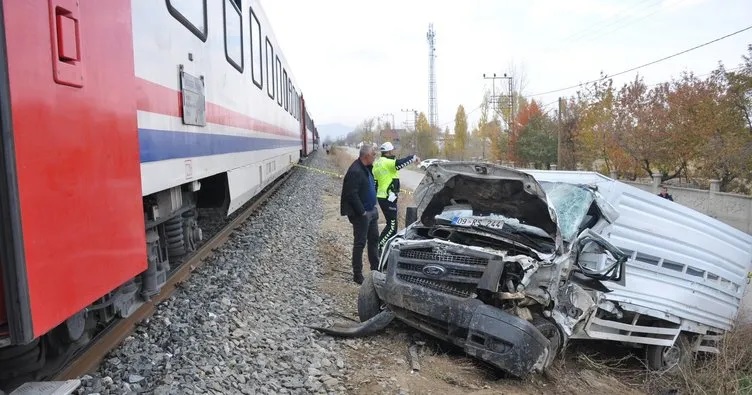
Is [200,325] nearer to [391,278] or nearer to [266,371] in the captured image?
[266,371]

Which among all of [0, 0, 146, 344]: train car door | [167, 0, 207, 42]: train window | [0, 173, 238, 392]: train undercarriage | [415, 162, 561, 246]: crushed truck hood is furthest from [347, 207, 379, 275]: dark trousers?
[0, 0, 146, 344]: train car door

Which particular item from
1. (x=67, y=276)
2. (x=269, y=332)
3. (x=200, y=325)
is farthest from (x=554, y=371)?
(x=67, y=276)

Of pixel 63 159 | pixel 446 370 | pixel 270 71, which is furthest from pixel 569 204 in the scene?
pixel 270 71

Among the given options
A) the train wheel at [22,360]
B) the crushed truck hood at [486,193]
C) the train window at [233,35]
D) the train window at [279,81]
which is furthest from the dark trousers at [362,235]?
the train window at [279,81]

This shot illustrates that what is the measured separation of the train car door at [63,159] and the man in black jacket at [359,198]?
3718 mm

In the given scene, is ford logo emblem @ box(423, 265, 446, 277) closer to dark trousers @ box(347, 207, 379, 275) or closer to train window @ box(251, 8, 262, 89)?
dark trousers @ box(347, 207, 379, 275)

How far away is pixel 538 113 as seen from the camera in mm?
37812

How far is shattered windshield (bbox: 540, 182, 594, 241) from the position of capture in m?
5.00

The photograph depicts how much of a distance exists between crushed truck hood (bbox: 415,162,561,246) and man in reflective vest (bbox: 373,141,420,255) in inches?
74.4

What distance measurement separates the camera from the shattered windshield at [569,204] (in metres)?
5.00

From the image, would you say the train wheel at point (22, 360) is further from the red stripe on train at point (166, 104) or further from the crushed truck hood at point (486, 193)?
the crushed truck hood at point (486, 193)

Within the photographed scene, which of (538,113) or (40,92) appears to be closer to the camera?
(40,92)

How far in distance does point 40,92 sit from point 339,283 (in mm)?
4943

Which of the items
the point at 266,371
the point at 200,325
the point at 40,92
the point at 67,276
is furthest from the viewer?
the point at 200,325
